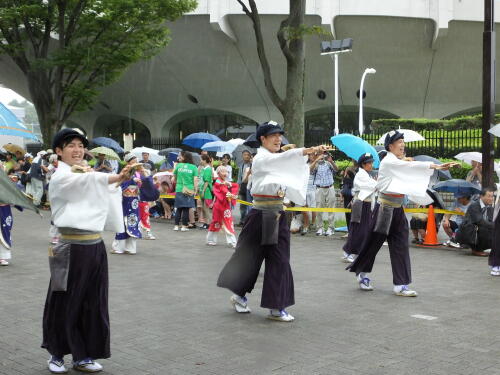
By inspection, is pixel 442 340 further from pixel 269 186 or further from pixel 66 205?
pixel 66 205

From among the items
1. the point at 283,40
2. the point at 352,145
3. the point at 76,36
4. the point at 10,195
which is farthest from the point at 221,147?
the point at 10,195

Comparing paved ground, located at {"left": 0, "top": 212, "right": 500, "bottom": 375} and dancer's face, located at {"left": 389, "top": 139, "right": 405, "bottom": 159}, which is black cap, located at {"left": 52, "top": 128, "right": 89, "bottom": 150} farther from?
dancer's face, located at {"left": 389, "top": 139, "right": 405, "bottom": 159}

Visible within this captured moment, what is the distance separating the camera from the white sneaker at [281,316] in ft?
24.0

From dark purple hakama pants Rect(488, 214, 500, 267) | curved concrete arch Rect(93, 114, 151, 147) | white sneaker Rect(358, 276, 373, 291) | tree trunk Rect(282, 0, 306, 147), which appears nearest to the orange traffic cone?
tree trunk Rect(282, 0, 306, 147)

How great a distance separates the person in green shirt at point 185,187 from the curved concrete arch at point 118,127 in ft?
85.3

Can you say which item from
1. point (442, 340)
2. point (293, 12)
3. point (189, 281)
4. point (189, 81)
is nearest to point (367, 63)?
point (189, 81)

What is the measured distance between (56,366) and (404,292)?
172 inches

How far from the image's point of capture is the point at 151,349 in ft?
20.4

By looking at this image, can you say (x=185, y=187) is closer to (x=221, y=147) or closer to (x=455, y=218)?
(x=221, y=147)

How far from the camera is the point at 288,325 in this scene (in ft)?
23.5

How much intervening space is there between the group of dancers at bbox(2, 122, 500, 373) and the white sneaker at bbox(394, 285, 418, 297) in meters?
0.01

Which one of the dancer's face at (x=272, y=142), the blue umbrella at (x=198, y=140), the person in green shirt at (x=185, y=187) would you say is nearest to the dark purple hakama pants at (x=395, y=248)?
the dancer's face at (x=272, y=142)

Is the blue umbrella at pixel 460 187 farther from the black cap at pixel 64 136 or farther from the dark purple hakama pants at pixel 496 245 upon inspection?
the black cap at pixel 64 136

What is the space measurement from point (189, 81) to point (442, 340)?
1261 inches
